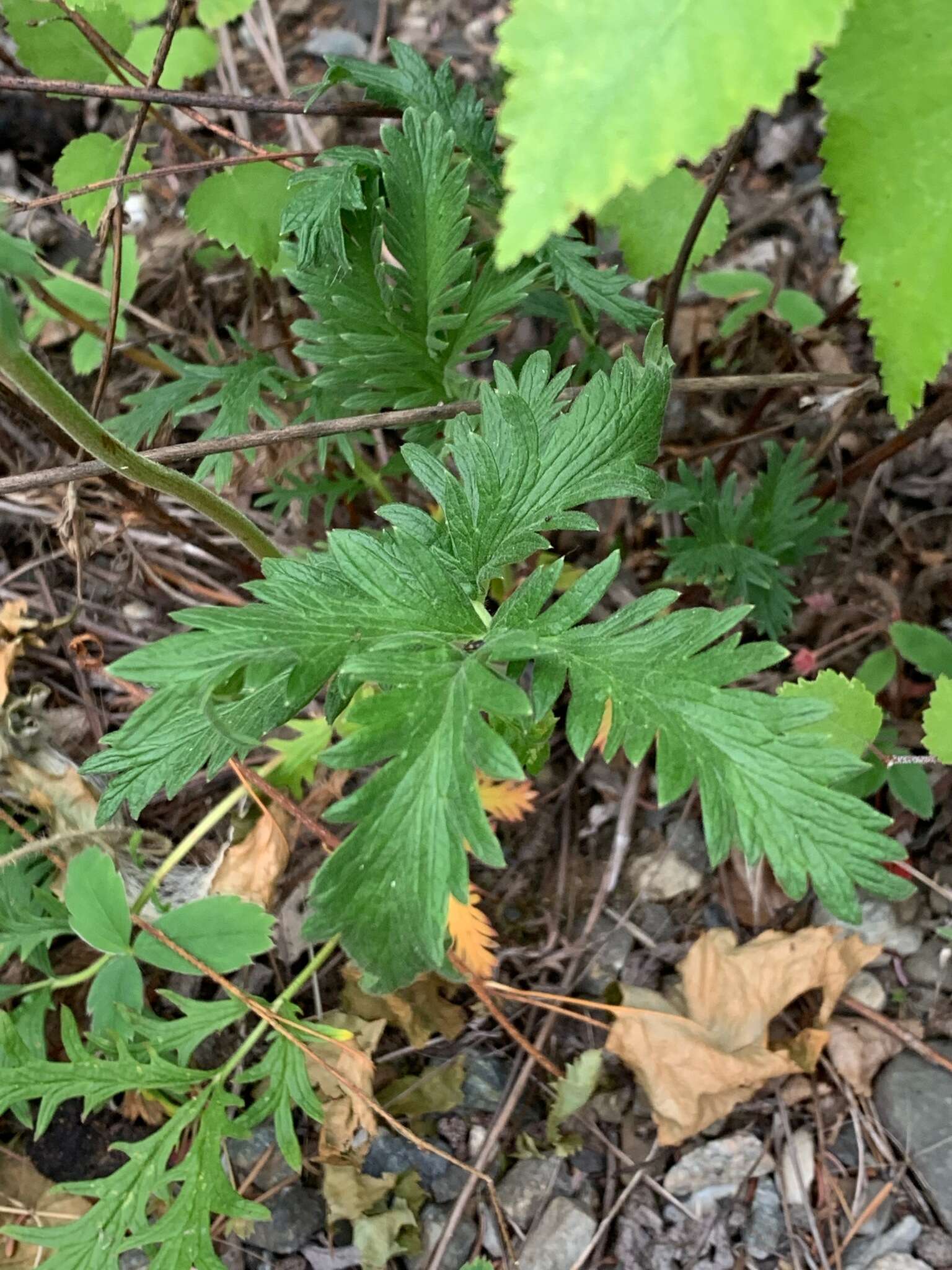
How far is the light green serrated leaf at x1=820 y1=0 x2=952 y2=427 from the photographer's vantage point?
37.5 inches

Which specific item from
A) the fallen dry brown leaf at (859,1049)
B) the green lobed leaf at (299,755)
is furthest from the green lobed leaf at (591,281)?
the fallen dry brown leaf at (859,1049)

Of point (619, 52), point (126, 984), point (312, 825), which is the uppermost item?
point (619, 52)

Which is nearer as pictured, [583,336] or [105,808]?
[105,808]

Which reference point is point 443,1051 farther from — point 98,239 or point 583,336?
point 98,239

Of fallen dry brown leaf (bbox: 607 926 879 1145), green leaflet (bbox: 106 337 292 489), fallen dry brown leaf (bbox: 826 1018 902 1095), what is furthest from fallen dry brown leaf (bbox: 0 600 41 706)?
fallen dry brown leaf (bbox: 826 1018 902 1095)

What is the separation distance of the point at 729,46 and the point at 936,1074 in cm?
165

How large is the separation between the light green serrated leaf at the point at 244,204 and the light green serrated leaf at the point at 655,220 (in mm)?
546

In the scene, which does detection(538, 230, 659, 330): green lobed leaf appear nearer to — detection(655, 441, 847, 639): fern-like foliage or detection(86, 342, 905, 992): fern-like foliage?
detection(86, 342, 905, 992): fern-like foliage

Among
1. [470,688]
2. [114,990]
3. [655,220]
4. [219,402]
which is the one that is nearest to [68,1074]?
[114,990]

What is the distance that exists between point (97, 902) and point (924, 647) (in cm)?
149

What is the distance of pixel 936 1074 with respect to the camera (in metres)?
1.60

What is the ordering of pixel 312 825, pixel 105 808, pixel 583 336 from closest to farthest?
pixel 105 808 → pixel 312 825 → pixel 583 336

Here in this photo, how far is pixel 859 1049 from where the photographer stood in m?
1.64

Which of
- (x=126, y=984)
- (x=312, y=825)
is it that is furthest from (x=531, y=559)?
(x=126, y=984)
